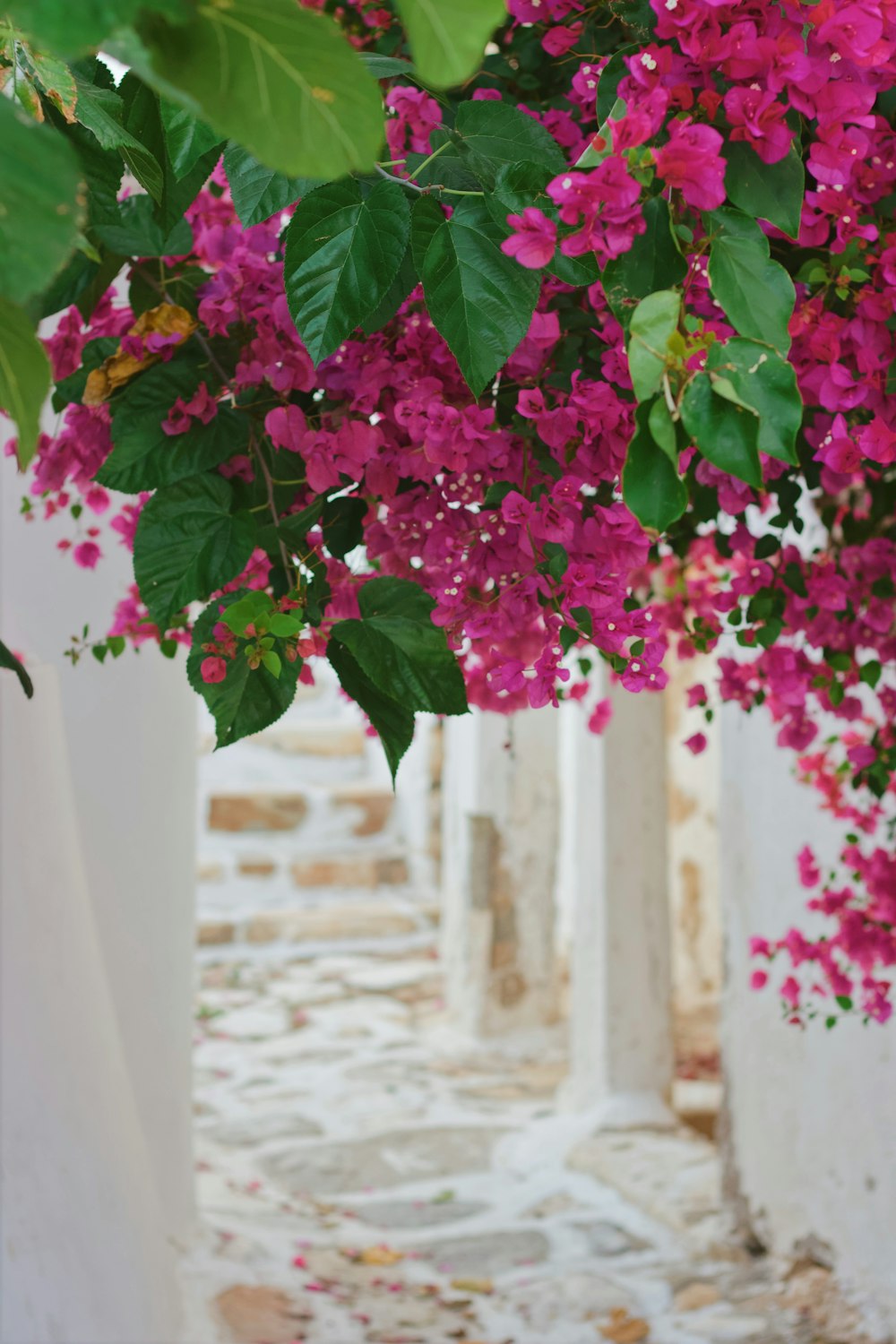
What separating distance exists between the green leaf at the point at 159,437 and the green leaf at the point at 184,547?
0.05 feet

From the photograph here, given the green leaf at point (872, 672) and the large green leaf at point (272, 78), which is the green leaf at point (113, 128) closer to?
the large green leaf at point (272, 78)

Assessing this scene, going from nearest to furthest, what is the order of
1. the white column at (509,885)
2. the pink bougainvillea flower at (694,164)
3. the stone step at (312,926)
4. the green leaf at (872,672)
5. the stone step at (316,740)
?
the pink bougainvillea flower at (694,164) < the green leaf at (872,672) < the white column at (509,885) < the stone step at (312,926) < the stone step at (316,740)

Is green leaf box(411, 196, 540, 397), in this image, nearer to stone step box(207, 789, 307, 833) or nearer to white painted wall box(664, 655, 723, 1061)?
white painted wall box(664, 655, 723, 1061)

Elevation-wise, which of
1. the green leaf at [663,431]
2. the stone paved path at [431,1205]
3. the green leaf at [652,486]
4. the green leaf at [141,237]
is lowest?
the stone paved path at [431,1205]

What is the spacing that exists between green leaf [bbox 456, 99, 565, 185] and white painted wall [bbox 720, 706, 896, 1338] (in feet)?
6.49

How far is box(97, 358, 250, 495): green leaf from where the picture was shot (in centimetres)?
81

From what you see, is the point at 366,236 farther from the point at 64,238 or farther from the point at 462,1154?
the point at 462,1154

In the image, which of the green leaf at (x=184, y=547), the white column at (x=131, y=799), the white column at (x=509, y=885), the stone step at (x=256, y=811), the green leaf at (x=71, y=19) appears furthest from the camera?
the stone step at (x=256, y=811)

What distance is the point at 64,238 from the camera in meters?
0.32

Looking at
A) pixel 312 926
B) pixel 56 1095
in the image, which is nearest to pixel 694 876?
pixel 312 926

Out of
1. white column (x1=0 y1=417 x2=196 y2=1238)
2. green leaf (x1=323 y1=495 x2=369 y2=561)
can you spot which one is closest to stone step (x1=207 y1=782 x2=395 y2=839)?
white column (x1=0 y1=417 x2=196 y2=1238)

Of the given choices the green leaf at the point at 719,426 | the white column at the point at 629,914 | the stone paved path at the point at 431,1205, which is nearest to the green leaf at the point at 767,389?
the green leaf at the point at 719,426

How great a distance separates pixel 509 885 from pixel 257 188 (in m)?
4.25

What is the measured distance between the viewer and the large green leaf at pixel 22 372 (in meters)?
0.36
